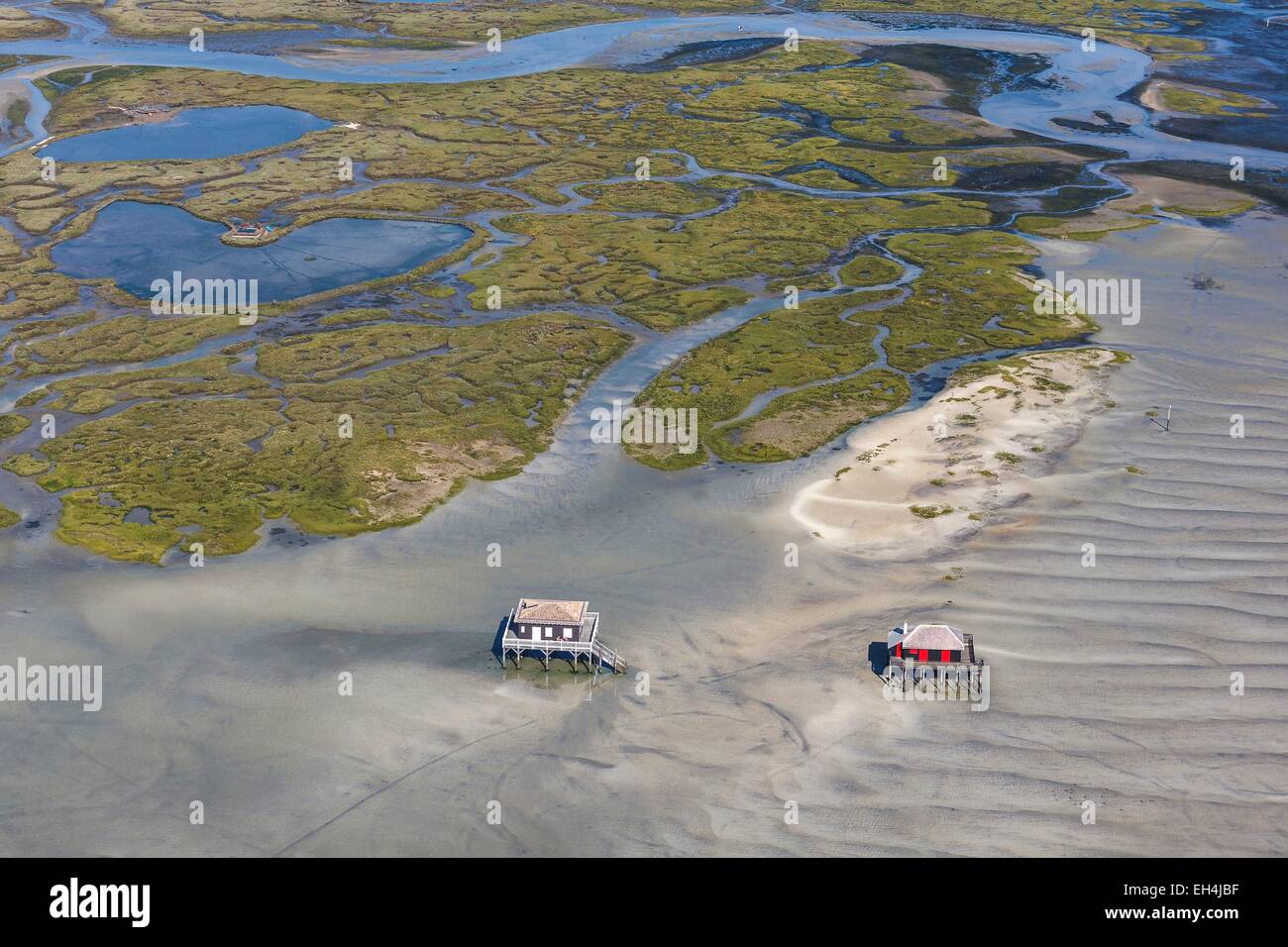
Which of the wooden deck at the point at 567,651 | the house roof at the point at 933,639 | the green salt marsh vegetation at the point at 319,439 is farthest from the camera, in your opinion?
the green salt marsh vegetation at the point at 319,439

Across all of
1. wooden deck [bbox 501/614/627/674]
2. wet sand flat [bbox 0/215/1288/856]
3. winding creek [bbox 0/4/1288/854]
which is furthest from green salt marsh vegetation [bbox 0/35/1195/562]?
wooden deck [bbox 501/614/627/674]

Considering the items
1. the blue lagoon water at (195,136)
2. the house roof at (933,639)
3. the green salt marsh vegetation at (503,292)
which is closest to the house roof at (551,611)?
the green salt marsh vegetation at (503,292)

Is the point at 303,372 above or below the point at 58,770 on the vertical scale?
above

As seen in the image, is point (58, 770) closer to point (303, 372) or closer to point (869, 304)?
point (303, 372)

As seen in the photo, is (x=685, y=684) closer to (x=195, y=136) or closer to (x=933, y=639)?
(x=933, y=639)

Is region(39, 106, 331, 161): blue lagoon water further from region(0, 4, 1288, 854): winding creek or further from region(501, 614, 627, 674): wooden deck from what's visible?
region(501, 614, 627, 674): wooden deck

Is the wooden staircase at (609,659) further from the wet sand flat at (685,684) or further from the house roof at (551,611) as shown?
the house roof at (551,611)
